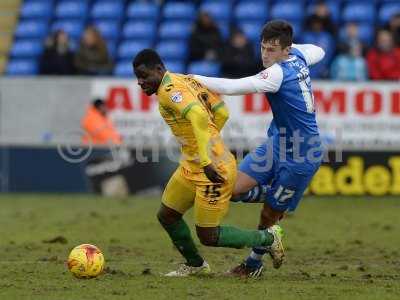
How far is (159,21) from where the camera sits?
23.0m

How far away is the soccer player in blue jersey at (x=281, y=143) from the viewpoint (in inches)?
370

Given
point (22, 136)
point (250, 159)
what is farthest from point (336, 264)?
point (22, 136)

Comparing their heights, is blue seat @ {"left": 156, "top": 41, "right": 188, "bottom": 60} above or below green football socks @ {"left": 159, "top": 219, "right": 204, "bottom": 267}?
above

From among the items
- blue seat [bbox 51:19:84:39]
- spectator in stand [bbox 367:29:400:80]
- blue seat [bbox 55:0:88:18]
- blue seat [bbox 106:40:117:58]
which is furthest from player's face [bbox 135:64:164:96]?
blue seat [bbox 55:0:88:18]

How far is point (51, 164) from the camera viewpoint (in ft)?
61.9

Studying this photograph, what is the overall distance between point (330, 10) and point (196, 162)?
13.4 m

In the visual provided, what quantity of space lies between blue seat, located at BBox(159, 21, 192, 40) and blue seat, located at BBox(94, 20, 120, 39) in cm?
98

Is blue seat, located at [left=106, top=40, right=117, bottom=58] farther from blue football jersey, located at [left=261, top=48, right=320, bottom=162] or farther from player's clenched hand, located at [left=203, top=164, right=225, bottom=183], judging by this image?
player's clenched hand, located at [left=203, top=164, right=225, bottom=183]

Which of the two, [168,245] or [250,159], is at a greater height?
[250,159]

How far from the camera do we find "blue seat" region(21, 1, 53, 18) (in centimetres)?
2383

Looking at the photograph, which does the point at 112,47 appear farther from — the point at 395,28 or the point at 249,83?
the point at 249,83

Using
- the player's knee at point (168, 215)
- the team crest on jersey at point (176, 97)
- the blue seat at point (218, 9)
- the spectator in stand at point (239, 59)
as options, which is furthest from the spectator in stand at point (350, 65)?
the team crest on jersey at point (176, 97)

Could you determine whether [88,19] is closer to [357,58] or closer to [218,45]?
[218,45]

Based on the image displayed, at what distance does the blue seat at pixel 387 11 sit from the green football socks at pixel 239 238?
13.1 metres
